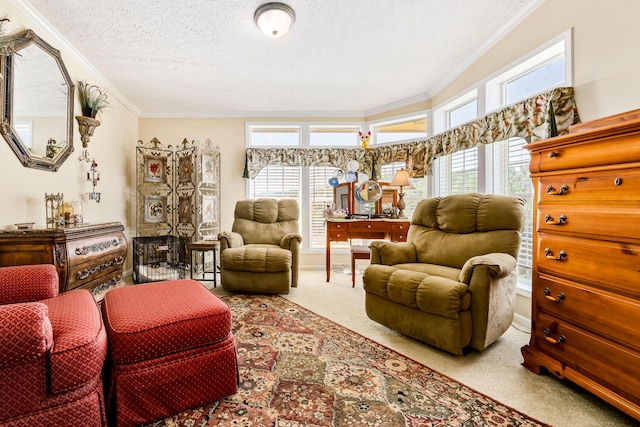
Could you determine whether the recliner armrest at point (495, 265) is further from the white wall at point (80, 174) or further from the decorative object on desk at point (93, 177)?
the decorative object on desk at point (93, 177)

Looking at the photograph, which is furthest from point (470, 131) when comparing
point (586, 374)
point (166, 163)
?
point (166, 163)

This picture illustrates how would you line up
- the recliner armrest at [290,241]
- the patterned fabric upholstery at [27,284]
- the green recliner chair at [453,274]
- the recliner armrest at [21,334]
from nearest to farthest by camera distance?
the recliner armrest at [21,334], the patterned fabric upholstery at [27,284], the green recliner chair at [453,274], the recliner armrest at [290,241]

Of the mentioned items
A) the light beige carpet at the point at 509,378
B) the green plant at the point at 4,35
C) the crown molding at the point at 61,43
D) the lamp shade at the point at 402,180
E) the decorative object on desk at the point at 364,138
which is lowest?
the light beige carpet at the point at 509,378

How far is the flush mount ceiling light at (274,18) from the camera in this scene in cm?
215

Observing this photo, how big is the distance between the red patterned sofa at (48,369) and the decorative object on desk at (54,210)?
5.32ft

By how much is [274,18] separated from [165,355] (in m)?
2.37

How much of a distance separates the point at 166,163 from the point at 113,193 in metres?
0.77

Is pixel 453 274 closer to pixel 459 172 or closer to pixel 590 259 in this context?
pixel 590 259

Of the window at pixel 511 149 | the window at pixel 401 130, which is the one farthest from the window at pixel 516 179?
the window at pixel 401 130

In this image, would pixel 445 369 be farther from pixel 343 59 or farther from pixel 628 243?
pixel 343 59

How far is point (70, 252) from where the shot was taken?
200 cm

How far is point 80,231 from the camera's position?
2111 mm

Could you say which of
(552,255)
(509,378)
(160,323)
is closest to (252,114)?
(160,323)

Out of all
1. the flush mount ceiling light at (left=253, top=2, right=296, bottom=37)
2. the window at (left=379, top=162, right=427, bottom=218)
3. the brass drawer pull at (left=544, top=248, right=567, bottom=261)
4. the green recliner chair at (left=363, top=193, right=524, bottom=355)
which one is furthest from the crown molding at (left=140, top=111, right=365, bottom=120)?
the brass drawer pull at (left=544, top=248, right=567, bottom=261)
